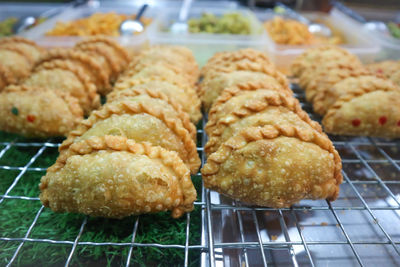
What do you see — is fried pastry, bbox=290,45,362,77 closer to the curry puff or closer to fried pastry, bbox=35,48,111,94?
fried pastry, bbox=35,48,111,94

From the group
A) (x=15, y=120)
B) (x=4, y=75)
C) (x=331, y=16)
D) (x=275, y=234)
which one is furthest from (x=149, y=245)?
(x=331, y=16)

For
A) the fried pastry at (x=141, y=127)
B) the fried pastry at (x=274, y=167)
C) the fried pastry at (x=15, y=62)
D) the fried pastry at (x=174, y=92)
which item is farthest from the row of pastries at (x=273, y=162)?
the fried pastry at (x=15, y=62)

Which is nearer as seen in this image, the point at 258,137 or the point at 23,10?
the point at 258,137

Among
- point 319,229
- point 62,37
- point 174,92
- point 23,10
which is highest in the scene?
point 174,92

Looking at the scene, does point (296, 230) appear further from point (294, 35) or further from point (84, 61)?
point (294, 35)

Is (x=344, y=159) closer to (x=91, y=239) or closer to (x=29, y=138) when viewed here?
(x=91, y=239)

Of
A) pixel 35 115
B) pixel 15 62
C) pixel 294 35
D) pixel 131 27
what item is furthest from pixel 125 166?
pixel 294 35

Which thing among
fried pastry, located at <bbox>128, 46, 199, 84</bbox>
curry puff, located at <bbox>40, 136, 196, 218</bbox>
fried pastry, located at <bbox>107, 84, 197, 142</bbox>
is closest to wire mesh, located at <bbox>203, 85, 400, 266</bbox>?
curry puff, located at <bbox>40, 136, 196, 218</bbox>
